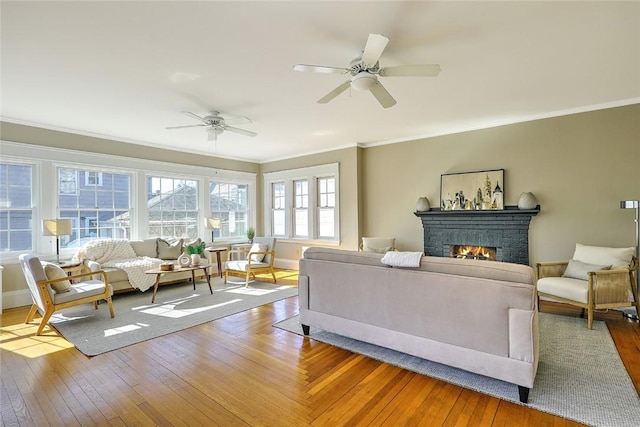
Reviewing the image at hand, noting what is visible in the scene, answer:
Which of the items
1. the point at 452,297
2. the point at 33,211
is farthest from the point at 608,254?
the point at 33,211

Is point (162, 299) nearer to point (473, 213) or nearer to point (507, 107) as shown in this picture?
point (473, 213)

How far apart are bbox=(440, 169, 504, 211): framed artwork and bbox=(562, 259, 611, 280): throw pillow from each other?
1.29 m

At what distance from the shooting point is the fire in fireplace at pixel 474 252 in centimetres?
502

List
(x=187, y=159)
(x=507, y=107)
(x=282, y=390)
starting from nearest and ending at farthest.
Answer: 1. (x=282, y=390)
2. (x=507, y=107)
3. (x=187, y=159)

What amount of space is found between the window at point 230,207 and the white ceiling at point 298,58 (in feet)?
8.80

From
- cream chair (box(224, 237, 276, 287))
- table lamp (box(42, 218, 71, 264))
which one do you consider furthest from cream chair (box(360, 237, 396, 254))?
table lamp (box(42, 218, 71, 264))

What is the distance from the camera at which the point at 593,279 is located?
332 centimetres

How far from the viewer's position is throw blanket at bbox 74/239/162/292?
4858mm

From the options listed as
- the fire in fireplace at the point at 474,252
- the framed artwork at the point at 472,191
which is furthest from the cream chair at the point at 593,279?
the framed artwork at the point at 472,191

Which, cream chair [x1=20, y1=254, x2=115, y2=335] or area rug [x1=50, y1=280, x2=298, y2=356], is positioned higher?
cream chair [x1=20, y1=254, x2=115, y2=335]

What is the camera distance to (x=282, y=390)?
7.42ft

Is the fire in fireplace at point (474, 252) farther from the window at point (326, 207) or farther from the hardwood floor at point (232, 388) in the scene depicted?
the window at point (326, 207)

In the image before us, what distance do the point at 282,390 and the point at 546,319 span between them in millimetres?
3325

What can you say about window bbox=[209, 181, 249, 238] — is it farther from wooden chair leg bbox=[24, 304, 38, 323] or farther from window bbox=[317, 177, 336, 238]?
wooden chair leg bbox=[24, 304, 38, 323]
